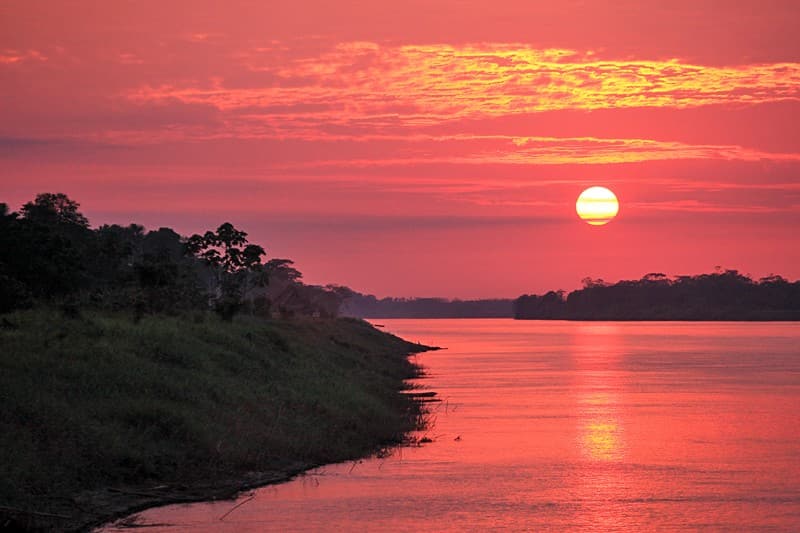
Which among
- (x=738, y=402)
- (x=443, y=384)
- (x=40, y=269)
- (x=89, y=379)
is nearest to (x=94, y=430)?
(x=89, y=379)

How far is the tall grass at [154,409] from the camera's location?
27.6 metres

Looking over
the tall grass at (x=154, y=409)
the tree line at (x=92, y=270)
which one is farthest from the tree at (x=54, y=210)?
the tall grass at (x=154, y=409)

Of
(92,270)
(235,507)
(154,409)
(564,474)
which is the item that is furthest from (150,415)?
(92,270)

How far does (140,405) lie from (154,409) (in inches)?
19.2

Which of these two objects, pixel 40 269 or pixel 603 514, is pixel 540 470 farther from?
pixel 40 269

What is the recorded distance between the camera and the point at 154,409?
32.6 meters

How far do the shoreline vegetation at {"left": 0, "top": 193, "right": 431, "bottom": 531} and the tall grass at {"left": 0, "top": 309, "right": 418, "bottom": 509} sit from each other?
0.17ft

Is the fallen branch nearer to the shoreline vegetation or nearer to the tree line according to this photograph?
the shoreline vegetation

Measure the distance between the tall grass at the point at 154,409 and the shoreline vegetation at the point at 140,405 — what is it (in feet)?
0.17

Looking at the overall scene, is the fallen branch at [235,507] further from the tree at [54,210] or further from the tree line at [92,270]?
the tree at [54,210]

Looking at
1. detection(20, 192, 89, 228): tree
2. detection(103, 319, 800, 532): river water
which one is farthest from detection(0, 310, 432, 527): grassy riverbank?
detection(20, 192, 89, 228): tree

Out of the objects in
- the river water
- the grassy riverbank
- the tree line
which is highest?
the tree line

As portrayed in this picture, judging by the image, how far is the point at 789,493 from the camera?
104ft

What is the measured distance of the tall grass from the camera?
27641 mm
